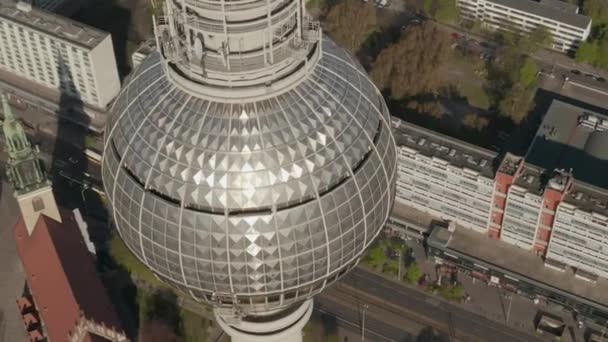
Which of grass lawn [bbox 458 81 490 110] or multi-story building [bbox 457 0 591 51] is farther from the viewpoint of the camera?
multi-story building [bbox 457 0 591 51]

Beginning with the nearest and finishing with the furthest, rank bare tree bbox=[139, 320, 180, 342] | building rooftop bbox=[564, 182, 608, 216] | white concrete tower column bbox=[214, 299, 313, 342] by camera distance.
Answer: white concrete tower column bbox=[214, 299, 313, 342] < building rooftop bbox=[564, 182, 608, 216] < bare tree bbox=[139, 320, 180, 342]

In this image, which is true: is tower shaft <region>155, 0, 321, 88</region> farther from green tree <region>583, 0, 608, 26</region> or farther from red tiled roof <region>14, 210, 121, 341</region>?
green tree <region>583, 0, 608, 26</region>

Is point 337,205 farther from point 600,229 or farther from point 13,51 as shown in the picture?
point 13,51

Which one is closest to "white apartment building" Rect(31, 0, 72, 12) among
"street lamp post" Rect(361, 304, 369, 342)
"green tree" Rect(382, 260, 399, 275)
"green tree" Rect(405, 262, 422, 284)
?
"green tree" Rect(382, 260, 399, 275)

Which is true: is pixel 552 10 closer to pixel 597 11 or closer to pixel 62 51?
pixel 597 11

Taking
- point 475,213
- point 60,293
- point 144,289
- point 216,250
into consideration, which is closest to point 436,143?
point 475,213

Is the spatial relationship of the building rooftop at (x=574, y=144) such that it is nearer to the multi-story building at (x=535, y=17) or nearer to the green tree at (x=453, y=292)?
the green tree at (x=453, y=292)

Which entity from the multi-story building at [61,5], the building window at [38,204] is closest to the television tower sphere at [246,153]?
the building window at [38,204]
